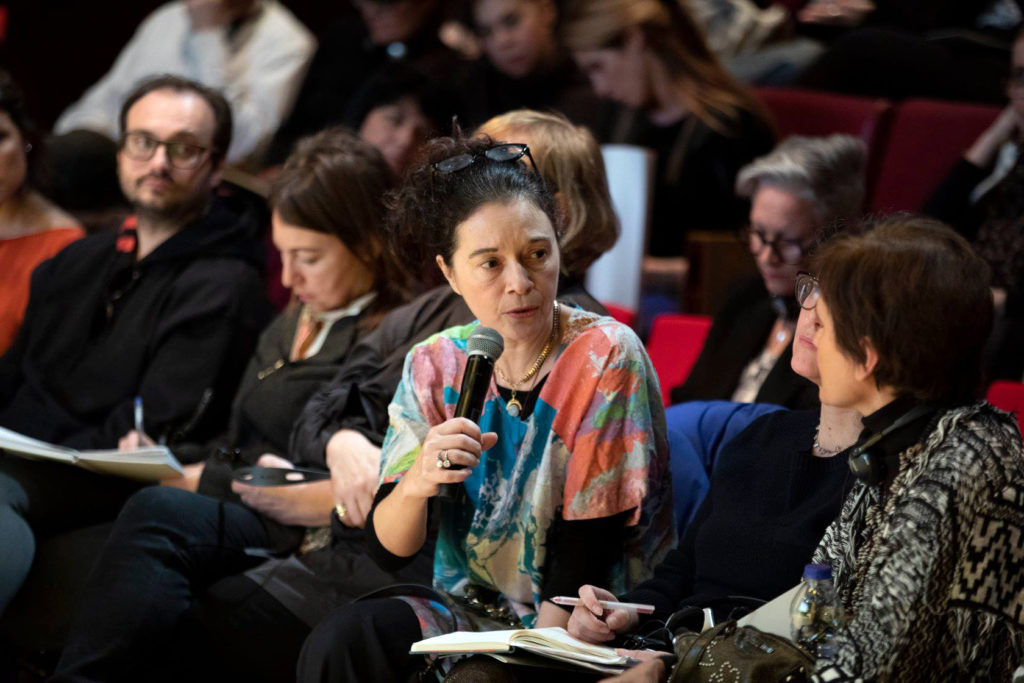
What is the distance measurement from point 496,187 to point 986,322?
2.40ft

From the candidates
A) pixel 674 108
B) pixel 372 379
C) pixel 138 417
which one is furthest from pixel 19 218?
pixel 674 108

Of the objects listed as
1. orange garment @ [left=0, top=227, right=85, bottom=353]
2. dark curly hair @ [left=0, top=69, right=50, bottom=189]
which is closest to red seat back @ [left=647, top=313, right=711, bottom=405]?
orange garment @ [left=0, top=227, right=85, bottom=353]

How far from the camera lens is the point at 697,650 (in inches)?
58.0

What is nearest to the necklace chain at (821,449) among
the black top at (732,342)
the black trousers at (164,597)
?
the black top at (732,342)

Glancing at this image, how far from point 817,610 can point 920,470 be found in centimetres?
21

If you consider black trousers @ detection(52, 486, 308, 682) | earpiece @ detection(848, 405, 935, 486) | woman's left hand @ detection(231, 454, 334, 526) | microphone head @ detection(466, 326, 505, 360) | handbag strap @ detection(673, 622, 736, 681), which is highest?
microphone head @ detection(466, 326, 505, 360)

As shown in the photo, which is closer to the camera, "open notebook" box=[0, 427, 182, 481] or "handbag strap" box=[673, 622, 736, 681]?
"handbag strap" box=[673, 622, 736, 681]

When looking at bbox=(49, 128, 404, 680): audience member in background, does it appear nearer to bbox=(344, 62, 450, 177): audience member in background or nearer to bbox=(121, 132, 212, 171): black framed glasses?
bbox=(121, 132, 212, 171): black framed glasses

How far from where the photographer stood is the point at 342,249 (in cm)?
246

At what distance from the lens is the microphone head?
63.8 inches

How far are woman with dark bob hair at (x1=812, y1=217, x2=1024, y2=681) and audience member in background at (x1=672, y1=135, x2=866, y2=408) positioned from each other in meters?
0.99

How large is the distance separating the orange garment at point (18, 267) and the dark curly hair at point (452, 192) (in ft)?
4.90

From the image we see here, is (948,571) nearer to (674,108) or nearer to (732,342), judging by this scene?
(732,342)

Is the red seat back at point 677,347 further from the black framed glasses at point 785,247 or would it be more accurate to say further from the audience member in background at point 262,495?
the audience member in background at point 262,495
